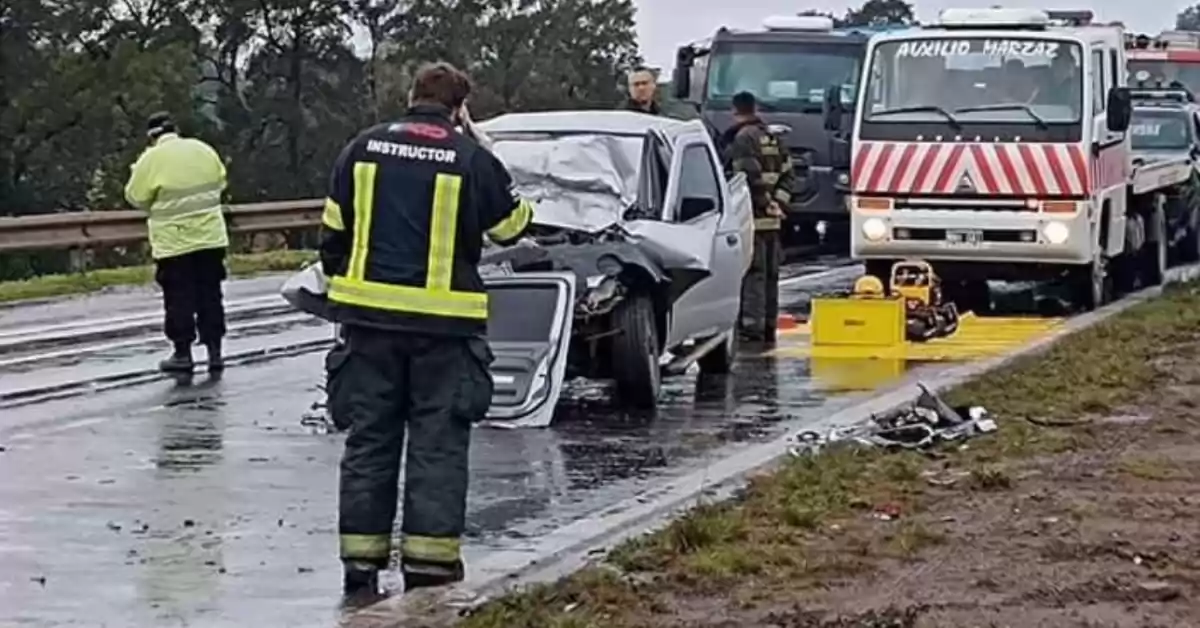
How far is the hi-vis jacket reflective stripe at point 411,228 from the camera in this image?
8680 mm

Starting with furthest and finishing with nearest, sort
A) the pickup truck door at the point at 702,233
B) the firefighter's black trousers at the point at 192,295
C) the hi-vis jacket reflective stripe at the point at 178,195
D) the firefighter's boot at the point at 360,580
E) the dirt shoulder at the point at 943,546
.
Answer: the firefighter's black trousers at the point at 192,295 → the hi-vis jacket reflective stripe at the point at 178,195 → the pickup truck door at the point at 702,233 → the firefighter's boot at the point at 360,580 → the dirt shoulder at the point at 943,546

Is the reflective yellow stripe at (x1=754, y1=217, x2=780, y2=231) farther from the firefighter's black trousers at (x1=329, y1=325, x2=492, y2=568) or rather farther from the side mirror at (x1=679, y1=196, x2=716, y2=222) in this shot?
the firefighter's black trousers at (x1=329, y1=325, x2=492, y2=568)

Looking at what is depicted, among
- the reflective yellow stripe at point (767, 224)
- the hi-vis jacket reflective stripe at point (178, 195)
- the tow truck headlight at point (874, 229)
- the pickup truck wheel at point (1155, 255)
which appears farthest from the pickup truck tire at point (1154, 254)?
the hi-vis jacket reflective stripe at point (178, 195)

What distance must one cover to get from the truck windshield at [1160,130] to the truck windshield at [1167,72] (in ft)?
31.1

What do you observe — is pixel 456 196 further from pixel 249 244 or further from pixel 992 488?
pixel 249 244

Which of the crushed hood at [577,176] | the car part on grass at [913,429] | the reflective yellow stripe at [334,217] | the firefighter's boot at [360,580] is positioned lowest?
the car part on grass at [913,429]

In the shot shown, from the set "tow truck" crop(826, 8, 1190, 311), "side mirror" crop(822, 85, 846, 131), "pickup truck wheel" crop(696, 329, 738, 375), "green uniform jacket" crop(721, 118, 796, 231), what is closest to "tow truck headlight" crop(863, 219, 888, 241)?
"tow truck" crop(826, 8, 1190, 311)

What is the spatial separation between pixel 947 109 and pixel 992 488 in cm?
1092

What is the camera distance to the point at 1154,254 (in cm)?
2611

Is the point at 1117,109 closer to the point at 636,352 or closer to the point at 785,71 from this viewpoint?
the point at 785,71

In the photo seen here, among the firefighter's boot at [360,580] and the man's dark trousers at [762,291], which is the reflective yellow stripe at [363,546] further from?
the man's dark trousers at [762,291]

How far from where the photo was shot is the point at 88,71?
6009 cm

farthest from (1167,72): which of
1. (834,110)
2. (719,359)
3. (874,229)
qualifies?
(719,359)

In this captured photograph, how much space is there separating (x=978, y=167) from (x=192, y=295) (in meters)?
7.64
